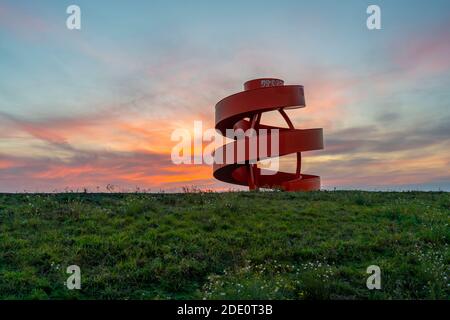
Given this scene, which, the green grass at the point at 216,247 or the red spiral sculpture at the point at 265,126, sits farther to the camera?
the red spiral sculpture at the point at 265,126

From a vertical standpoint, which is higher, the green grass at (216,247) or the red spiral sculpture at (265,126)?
the red spiral sculpture at (265,126)

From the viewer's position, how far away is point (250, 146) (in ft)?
72.8

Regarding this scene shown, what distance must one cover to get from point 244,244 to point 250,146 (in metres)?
12.1

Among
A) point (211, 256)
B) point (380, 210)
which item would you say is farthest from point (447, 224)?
point (211, 256)

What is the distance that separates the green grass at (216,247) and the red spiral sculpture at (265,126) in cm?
697

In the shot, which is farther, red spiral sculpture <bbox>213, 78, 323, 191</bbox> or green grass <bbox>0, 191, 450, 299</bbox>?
red spiral sculpture <bbox>213, 78, 323, 191</bbox>

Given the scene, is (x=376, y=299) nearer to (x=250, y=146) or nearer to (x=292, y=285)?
(x=292, y=285)

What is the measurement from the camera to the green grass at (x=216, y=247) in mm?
7969

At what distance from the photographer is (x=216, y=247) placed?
10.0m

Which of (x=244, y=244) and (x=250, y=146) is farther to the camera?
(x=250, y=146)

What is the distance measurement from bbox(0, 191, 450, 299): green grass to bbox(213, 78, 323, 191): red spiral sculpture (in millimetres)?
6971

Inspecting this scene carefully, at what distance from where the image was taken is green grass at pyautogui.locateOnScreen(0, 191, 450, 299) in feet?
26.1

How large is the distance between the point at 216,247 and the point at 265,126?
1704 cm
